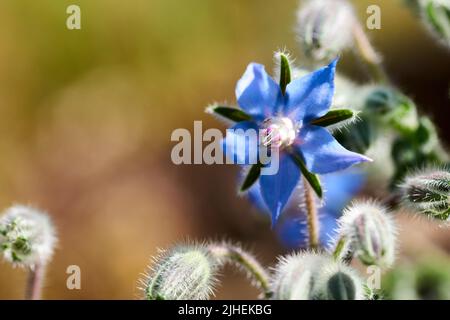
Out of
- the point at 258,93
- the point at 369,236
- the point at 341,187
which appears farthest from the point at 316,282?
the point at 341,187

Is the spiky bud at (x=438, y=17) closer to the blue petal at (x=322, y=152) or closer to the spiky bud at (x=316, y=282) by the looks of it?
the blue petal at (x=322, y=152)

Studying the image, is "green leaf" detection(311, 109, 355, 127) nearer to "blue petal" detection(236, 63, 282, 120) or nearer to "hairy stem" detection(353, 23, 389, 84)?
"blue petal" detection(236, 63, 282, 120)

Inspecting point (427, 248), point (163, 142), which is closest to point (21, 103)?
point (163, 142)

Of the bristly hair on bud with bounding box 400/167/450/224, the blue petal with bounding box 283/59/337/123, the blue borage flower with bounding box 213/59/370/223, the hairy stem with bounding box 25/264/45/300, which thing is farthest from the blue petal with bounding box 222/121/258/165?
the hairy stem with bounding box 25/264/45/300

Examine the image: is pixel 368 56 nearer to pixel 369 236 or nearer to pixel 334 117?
pixel 334 117

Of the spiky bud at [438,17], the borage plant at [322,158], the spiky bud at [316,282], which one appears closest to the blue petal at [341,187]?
the borage plant at [322,158]

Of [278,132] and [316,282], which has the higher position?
[278,132]

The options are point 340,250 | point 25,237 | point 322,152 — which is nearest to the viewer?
point 340,250

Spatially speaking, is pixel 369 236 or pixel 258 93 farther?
pixel 258 93
